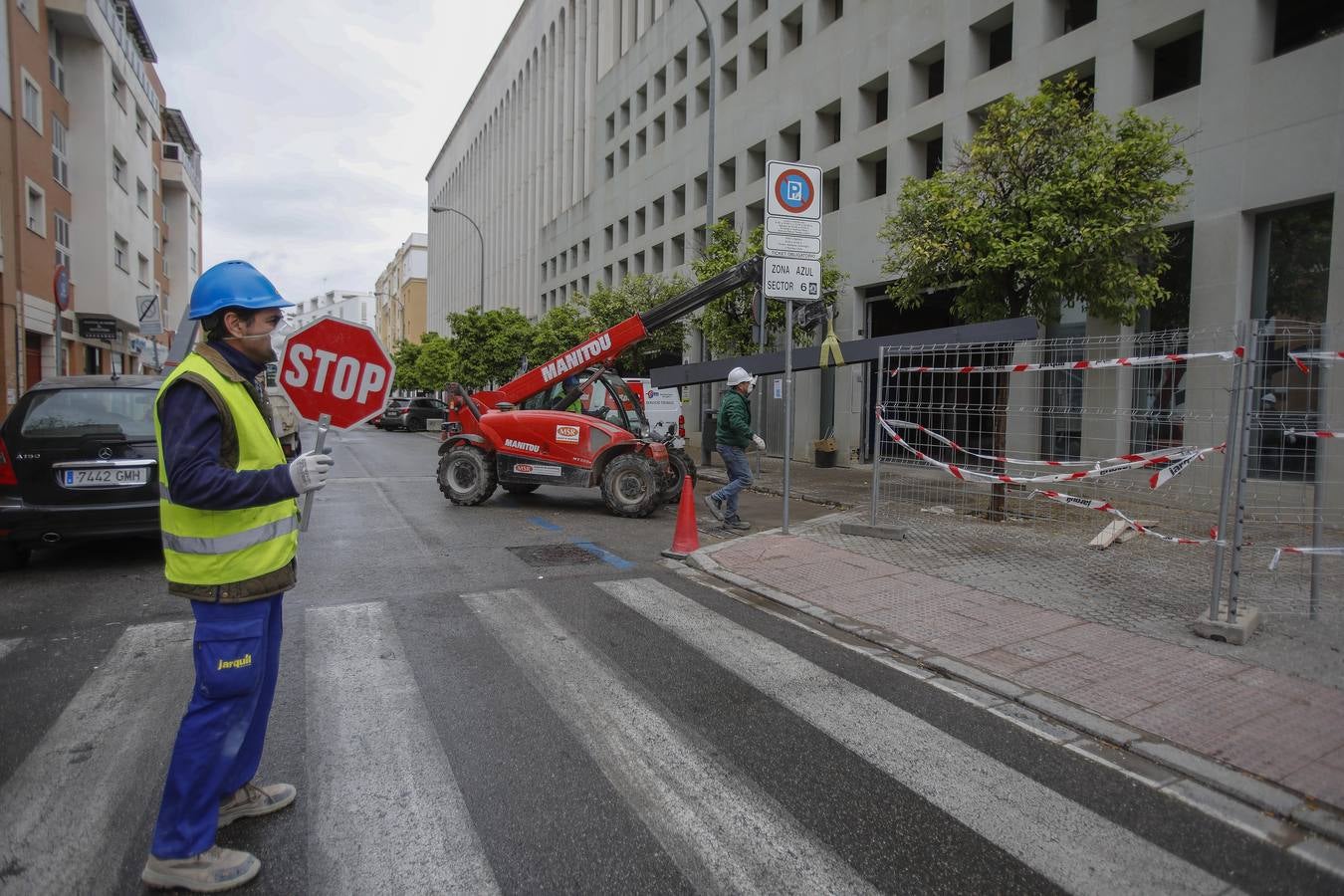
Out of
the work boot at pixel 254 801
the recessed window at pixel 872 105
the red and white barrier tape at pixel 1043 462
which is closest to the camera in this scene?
the work boot at pixel 254 801

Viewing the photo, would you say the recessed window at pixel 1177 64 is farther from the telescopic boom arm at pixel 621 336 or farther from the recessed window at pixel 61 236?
the recessed window at pixel 61 236

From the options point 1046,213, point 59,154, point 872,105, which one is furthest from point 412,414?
point 1046,213

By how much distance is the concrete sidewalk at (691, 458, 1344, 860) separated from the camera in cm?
343

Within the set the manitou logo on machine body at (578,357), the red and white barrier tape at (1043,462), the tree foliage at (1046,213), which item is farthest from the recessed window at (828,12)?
the red and white barrier tape at (1043,462)

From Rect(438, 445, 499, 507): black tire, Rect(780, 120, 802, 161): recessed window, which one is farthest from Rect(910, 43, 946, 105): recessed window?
Rect(438, 445, 499, 507): black tire

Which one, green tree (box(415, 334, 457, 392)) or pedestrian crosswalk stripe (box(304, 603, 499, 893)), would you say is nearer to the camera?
pedestrian crosswalk stripe (box(304, 603, 499, 893))

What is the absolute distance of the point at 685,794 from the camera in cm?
315

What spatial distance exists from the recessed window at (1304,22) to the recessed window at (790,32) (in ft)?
43.4

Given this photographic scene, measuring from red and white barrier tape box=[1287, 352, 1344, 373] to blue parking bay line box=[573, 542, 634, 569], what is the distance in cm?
513

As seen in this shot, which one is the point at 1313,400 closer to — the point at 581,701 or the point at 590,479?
the point at 581,701

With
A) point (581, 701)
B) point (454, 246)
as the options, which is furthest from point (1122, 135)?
point (454, 246)

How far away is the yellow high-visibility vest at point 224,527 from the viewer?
8.28ft

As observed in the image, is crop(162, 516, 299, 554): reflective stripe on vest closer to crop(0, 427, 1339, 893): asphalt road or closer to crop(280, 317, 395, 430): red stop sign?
crop(280, 317, 395, 430): red stop sign

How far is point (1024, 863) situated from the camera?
2725 mm
